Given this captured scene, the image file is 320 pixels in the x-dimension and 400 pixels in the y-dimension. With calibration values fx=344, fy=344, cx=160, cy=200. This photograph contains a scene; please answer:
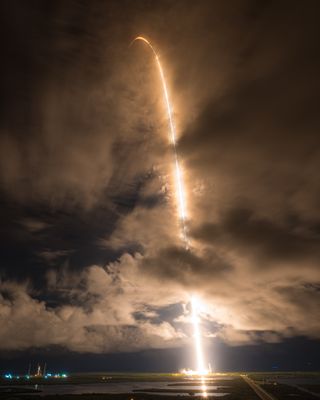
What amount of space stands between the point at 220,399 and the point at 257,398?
9438 millimetres

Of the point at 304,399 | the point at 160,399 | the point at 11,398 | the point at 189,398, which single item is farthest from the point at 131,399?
the point at 304,399

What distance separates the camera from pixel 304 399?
86312 millimetres

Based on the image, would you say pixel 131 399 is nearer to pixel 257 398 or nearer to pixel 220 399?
pixel 220 399

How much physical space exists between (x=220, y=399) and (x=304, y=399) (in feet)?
73.4

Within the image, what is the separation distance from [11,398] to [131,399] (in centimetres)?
2970

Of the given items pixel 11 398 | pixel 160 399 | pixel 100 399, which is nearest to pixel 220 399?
pixel 160 399

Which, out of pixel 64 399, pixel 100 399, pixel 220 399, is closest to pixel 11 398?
pixel 64 399

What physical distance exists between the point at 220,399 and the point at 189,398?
26.5 ft

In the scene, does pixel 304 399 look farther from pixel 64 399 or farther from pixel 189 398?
pixel 64 399

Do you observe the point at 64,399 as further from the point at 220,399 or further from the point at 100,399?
the point at 220,399

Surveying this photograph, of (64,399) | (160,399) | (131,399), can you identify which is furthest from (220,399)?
(64,399)

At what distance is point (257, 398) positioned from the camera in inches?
3292

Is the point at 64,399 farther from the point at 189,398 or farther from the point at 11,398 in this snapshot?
the point at 189,398

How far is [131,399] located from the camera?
82.9 metres
